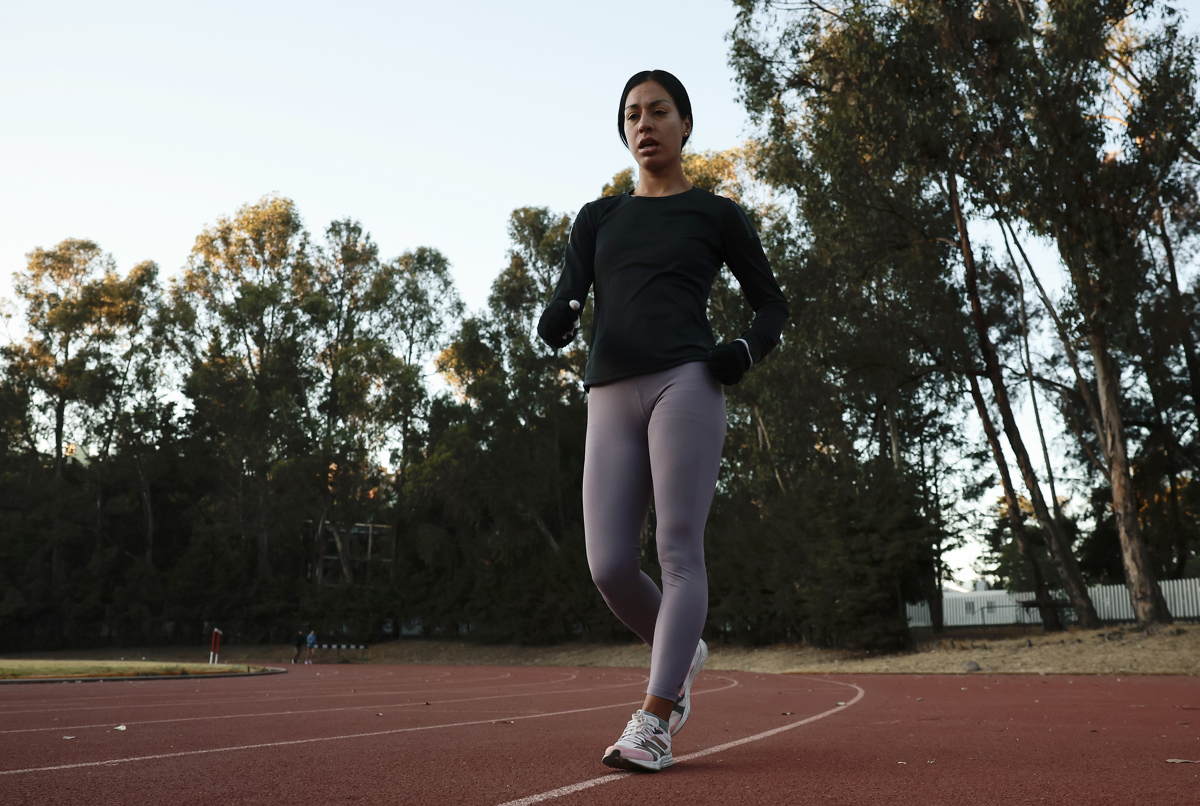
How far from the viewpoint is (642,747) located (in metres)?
2.88

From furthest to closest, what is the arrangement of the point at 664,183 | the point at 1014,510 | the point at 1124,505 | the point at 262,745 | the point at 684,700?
the point at 1014,510 < the point at 1124,505 < the point at 262,745 < the point at 664,183 < the point at 684,700

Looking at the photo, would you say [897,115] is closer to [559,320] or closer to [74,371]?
[559,320]

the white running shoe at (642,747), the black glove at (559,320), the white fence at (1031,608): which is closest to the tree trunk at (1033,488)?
the white fence at (1031,608)

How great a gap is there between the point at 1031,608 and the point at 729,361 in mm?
26827

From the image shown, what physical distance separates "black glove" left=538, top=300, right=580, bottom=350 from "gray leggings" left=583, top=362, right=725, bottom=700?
10.1 inches

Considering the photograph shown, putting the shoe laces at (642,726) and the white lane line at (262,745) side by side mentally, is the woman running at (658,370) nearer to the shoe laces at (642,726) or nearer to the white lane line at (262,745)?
the shoe laces at (642,726)

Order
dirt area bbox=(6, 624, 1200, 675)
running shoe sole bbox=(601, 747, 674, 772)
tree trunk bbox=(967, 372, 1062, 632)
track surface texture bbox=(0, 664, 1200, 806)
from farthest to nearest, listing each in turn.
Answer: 1. tree trunk bbox=(967, 372, 1062, 632)
2. dirt area bbox=(6, 624, 1200, 675)
3. running shoe sole bbox=(601, 747, 674, 772)
4. track surface texture bbox=(0, 664, 1200, 806)

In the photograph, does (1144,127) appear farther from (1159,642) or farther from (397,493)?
(397,493)

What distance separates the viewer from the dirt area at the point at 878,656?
16781mm

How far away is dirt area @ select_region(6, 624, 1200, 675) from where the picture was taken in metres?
16.8

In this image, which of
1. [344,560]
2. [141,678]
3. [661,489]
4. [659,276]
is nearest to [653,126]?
[659,276]

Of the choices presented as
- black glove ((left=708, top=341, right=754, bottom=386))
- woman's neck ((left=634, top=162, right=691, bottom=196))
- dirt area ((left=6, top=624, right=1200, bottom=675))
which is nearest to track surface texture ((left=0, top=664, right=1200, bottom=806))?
black glove ((left=708, top=341, right=754, bottom=386))

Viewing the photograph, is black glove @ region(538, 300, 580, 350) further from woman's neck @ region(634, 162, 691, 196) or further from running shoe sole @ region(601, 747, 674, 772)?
running shoe sole @ region(601, 747, 674, 772)

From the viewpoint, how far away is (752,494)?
30.0 metres
